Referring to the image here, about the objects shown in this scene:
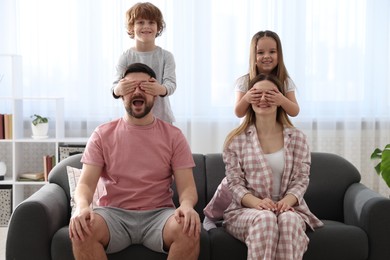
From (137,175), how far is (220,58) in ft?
8.07

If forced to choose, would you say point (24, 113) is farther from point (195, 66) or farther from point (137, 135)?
point (137, 135)

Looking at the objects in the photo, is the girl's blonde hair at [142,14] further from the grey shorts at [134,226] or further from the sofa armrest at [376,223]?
the sofa armrest at [376,223]

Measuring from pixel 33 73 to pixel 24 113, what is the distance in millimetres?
326

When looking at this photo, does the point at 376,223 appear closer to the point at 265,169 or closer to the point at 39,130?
the point at 265,169

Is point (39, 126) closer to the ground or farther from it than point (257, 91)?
closer to the ground

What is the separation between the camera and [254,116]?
3.42 meters

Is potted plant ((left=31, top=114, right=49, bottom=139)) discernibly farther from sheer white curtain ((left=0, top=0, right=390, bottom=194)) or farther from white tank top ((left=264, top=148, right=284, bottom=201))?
white tank top ((left=264, top=148, right=284, bottom=201))

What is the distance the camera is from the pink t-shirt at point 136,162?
124 inches

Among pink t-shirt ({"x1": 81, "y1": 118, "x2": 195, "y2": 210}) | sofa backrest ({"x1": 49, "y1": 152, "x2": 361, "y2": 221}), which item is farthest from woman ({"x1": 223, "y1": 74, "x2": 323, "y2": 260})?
sofa backrest ({"x1": 49, "y1": 152, "x2": 361, "y2": 221})

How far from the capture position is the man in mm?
2992

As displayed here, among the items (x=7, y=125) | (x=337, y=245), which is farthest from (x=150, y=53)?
(x=7, y=125)

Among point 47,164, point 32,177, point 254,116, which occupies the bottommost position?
point 32,177

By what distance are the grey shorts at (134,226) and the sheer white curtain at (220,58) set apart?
93.3 inches

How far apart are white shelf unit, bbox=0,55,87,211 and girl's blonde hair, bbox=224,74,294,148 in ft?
6.47
